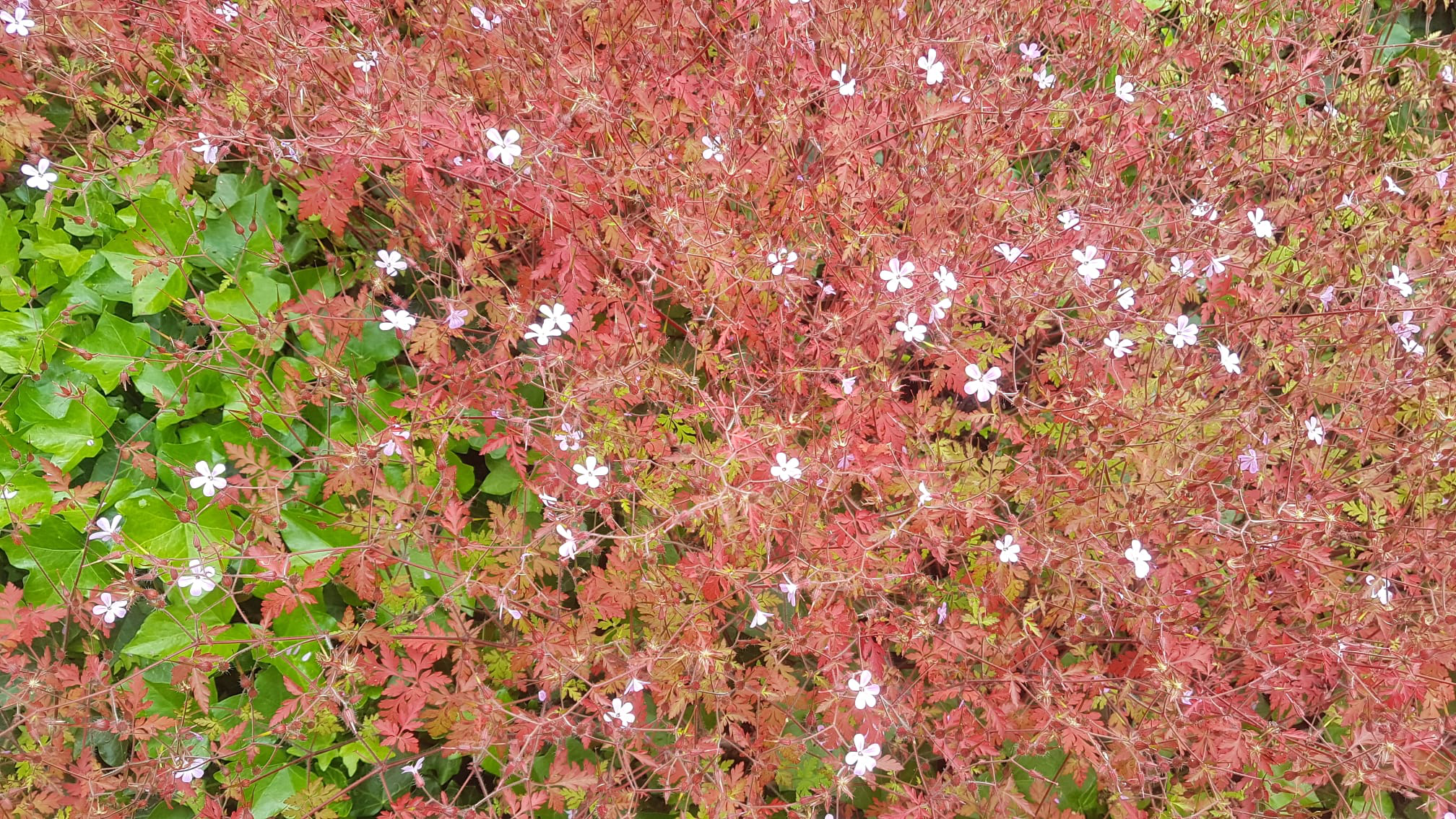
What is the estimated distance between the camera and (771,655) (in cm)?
270

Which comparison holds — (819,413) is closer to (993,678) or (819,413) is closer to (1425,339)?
(993,678)

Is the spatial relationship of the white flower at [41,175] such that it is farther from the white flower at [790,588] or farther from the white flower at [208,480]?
the white flower at [790,588]

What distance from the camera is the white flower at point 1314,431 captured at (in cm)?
267

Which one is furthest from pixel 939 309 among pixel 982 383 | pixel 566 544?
pixel 566 544

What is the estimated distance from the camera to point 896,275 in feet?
8.78

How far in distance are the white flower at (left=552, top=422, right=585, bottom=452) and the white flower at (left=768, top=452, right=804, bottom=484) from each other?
2.07 feet

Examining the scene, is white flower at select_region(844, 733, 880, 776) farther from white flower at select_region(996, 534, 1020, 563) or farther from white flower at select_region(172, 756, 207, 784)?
white flower at select_region(172, 756, 207, 784)

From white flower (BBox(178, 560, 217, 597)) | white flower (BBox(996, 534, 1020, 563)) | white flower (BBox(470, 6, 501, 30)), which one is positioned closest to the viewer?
white flower (BBox(178, 560, 217, 597))

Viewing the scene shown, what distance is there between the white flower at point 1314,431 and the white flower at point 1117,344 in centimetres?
58

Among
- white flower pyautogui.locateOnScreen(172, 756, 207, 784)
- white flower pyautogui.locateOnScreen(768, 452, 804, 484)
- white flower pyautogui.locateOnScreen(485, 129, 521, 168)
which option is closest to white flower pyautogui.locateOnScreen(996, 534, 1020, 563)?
white flower pyautogui.locateOnScreen(768, 452, 804, 484)

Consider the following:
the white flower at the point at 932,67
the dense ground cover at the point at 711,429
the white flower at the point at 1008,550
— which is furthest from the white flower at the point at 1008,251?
the white flower at the point at 1008,550

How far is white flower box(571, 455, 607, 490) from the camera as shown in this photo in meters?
2.49

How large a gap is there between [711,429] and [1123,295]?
1446 millimetres

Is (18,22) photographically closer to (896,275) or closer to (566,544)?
(566,544)
